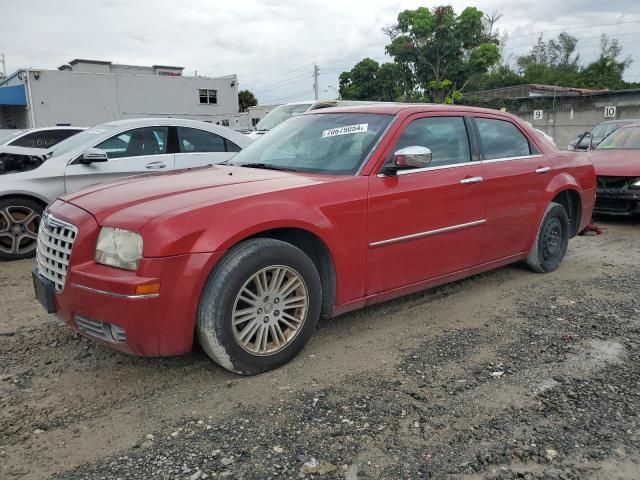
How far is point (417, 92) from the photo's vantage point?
4350 centimetres

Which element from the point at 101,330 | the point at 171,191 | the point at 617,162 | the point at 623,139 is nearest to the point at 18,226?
the point at 171,191

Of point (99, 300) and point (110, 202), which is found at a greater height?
point (110, 202)

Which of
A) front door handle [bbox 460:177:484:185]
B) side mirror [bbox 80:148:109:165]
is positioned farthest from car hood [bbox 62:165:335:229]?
side mirror [bbox 80:148:109:165]

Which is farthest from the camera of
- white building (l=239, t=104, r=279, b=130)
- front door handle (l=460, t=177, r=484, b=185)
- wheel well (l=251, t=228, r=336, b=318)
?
white building (l=239, t=104, r=279, b=130)

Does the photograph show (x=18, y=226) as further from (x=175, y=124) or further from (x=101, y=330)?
(x=101, y=330)

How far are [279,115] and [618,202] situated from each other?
7.50 meters

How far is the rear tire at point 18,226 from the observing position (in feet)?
20.7

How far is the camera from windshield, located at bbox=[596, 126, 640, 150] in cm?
894

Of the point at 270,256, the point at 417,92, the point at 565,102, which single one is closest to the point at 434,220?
the point at 270,256

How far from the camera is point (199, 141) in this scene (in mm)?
7324

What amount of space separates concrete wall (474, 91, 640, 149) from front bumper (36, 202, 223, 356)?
25.7 meters

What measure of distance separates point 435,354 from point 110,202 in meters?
2.28

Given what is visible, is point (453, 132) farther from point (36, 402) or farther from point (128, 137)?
point (128, 137)

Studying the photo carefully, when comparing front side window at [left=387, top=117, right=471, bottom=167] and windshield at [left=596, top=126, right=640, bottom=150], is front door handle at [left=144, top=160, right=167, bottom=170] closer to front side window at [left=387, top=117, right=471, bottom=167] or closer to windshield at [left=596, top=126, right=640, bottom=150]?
front side window at [left=387, top=117, right=471, bottom=167]
